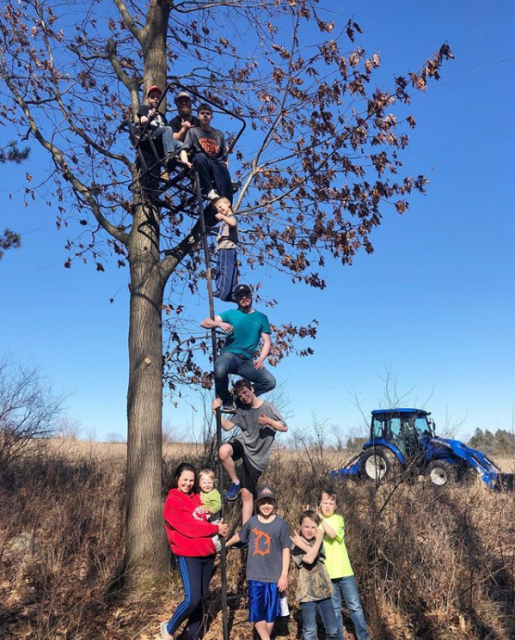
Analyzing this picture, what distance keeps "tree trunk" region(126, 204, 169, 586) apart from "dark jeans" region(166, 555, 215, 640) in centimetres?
99

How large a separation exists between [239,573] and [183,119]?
18.1ft

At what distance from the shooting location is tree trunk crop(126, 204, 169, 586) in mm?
5676

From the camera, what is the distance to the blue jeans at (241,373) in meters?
5.42

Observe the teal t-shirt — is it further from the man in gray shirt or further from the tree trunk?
the tree trunk

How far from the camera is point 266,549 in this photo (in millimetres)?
4648

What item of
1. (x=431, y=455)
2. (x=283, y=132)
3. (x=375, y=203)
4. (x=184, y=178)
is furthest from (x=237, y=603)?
(x=431, y=455)

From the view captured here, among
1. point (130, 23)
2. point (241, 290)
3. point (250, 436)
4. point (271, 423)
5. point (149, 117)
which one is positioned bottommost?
point (250, 436)

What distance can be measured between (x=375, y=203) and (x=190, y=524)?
5.46m

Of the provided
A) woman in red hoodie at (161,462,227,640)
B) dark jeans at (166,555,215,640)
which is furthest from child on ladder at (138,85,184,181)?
dark jeans at (166,555,215,640)

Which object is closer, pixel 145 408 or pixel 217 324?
pixel 217 324

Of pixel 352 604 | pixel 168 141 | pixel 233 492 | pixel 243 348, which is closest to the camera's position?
pixel 352 604

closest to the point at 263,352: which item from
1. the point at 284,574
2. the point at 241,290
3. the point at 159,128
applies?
the point at 241,290

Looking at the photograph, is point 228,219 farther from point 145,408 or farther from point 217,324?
point 145,408

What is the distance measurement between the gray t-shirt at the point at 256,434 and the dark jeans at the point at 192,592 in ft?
3.41
